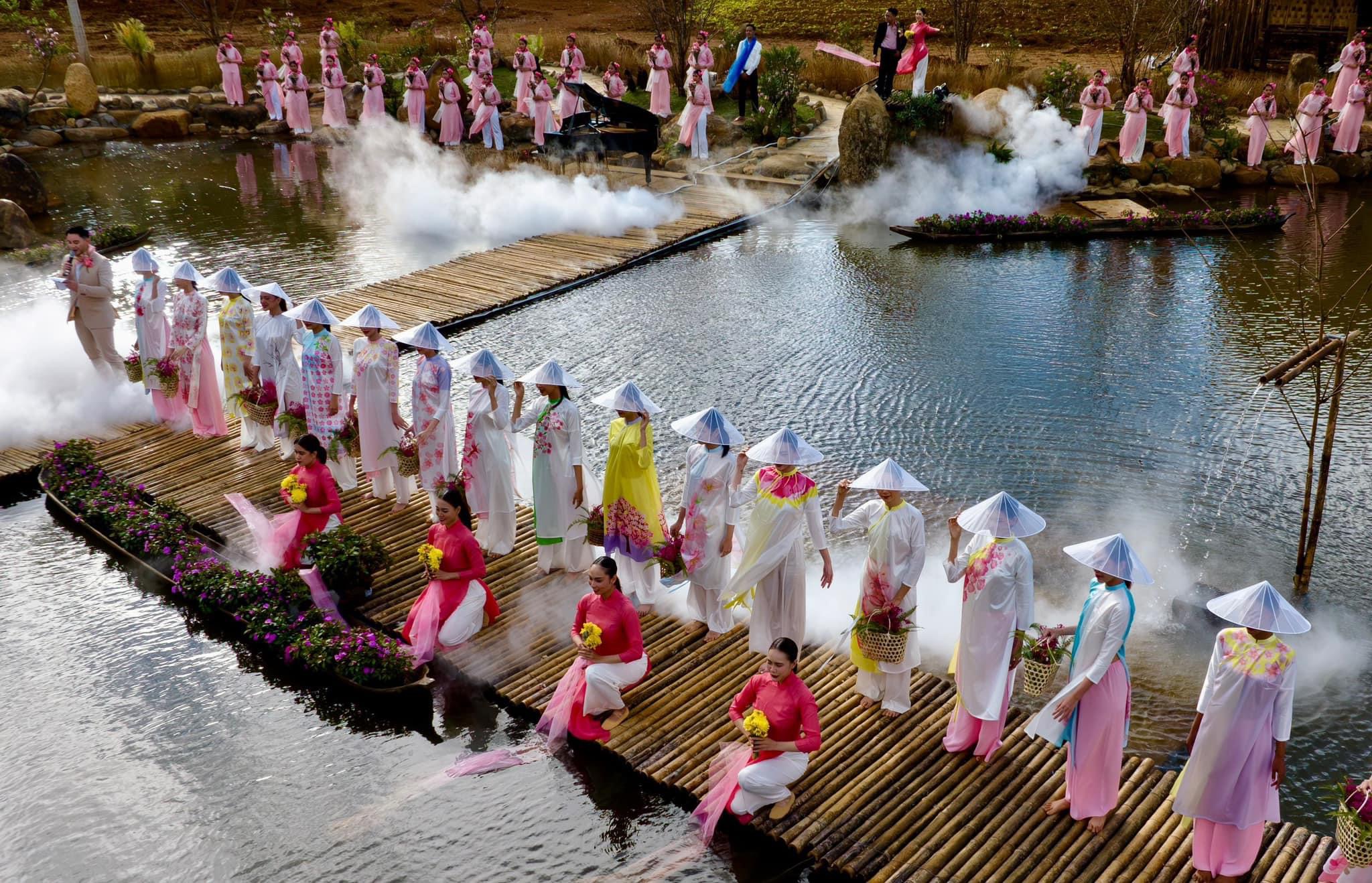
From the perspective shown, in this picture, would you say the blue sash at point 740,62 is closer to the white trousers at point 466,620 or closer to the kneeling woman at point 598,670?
the white trousers at point 466,620

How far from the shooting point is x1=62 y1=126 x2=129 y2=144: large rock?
1046 inches

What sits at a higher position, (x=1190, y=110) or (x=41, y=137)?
(x=1190, y=110)

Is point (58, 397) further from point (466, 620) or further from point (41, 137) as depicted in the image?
point (41, 137)

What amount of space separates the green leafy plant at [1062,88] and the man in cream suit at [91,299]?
18542 millimetres

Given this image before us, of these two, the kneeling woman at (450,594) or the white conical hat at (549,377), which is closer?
the kneeling woman at (450,594)

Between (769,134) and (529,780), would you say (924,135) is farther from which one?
(529,780)

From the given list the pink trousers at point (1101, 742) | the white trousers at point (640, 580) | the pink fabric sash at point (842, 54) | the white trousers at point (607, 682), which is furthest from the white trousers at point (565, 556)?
the pink fabric sash at point (842, 54)

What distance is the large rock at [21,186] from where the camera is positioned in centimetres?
1994

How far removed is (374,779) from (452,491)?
2.09 meters

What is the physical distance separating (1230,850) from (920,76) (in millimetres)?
18790

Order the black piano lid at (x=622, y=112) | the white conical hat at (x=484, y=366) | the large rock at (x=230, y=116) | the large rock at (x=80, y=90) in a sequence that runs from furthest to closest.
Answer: the large rock at (x=230, y=116) < the large rock at (x=80, y=90) < the black piano lid at (x=622, y=112) < the white conical hat at (x=484, y=366)

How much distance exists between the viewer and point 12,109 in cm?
2592

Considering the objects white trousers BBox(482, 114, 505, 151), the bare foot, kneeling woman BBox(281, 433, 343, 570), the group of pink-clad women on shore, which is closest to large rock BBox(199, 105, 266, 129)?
white trousers BBox(482, 114, 505, 151)

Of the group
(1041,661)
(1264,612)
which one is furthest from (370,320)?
(1264,612)
